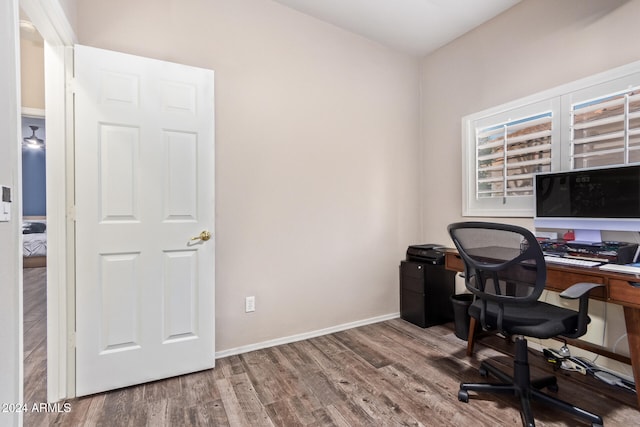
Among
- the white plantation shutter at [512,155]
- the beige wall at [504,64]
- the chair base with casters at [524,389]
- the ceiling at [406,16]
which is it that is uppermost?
the ceiling at [406,16]

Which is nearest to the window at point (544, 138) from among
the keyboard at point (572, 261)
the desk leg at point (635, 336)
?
the keyboard at point (572, 261)

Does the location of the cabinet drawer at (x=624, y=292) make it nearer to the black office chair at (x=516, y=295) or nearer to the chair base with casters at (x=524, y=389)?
the black office chair at (x=516, y=295)

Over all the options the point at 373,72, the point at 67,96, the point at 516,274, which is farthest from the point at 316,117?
the point at 516,274

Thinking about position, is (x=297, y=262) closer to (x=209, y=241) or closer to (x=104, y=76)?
(x=209, y=241)

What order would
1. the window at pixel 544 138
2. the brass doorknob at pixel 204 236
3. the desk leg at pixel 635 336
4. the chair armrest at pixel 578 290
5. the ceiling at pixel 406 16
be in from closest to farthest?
1. the chair armrest at pixel 578 290
2. the desk leg at pixel 635 336
3. the window at pixel 544 138
4. the brass doorknob at pixel 204 236
5. the ceiling at pixel 406 16

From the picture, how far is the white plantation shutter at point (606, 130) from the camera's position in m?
1.87

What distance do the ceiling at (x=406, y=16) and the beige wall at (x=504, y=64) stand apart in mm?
147

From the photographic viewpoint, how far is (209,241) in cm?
209

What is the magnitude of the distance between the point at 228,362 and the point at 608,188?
9.12ft

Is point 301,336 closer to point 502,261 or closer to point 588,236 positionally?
point 502,261

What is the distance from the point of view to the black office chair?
4.83ft

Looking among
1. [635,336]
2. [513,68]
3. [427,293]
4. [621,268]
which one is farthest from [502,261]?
[513,68]

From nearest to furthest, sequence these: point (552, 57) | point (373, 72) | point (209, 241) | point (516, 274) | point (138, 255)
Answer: point (516, 274) < point (138, 255) < point (209, 241) < point (552, 57) < point (373, 72)

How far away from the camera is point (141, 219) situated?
1910 mm
